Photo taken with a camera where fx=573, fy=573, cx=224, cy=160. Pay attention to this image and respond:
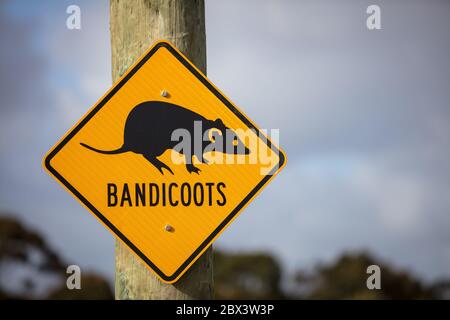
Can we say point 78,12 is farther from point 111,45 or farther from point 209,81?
point 209,81

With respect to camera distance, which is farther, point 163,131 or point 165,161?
point 163,131

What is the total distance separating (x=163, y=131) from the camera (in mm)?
3625

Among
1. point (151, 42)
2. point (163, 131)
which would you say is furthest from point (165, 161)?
point (151, 42)

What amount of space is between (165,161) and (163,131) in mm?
240

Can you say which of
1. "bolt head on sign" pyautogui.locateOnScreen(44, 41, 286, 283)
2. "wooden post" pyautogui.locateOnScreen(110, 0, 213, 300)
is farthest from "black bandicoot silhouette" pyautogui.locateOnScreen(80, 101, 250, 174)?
"wooden post" pyautogui.locateOnScreen(110, 0, 213, 300)

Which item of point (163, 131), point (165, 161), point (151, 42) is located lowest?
point (165, 161)

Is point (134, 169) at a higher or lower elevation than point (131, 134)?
lower

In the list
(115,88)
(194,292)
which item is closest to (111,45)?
(115,88)

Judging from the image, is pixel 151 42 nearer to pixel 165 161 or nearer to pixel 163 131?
pixel 163 131

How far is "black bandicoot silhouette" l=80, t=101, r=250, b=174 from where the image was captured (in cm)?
352

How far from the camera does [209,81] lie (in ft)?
11.7

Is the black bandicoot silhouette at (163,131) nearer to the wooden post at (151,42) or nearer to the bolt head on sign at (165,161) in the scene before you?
the bolt head on sign at (165,161)
